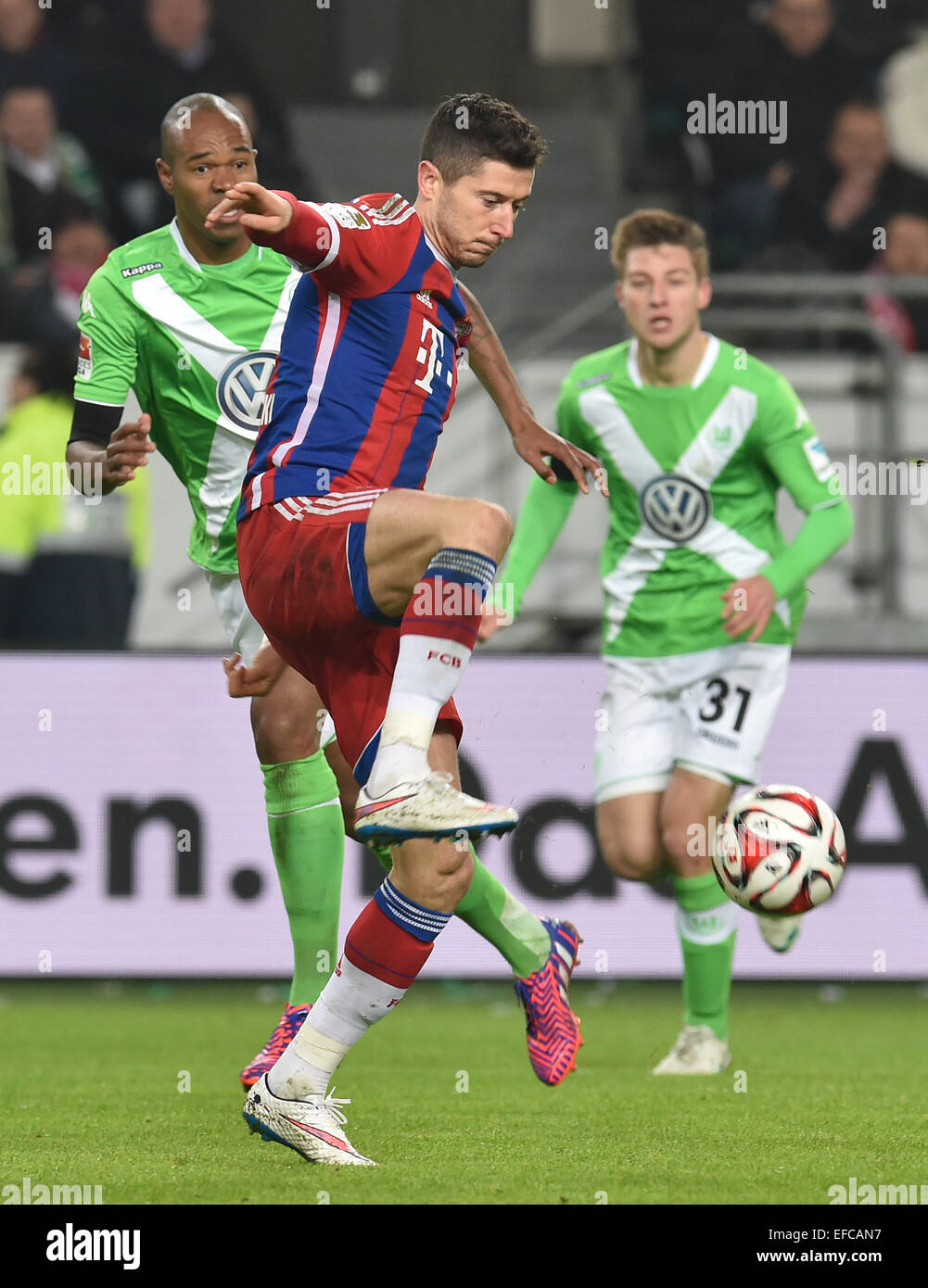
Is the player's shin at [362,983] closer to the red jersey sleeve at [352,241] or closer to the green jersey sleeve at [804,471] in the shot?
the red jersey sleeve at [352,241]

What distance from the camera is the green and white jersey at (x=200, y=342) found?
17.6 feet

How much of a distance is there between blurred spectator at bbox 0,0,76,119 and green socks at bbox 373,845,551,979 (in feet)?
25.5

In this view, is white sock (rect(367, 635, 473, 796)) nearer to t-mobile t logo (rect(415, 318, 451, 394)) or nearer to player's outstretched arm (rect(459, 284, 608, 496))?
t-mobile t logo (rect(415, 318, 451, 394))

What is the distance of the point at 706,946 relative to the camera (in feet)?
20.2

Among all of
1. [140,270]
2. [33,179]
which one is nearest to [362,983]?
[140,270]

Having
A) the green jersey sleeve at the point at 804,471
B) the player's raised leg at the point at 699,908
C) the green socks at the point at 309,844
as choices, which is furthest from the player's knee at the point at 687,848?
the green socks at the point at 309,844

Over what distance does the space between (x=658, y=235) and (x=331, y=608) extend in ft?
9.78

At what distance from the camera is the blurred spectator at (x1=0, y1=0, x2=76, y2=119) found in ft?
38.0

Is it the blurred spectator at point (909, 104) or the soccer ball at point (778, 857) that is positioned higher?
the blurred spectator at point (909, 104)

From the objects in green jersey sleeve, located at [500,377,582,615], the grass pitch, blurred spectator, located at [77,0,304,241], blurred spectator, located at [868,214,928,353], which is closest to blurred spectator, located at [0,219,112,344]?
blurred spectator, located at [77,0,304,241]

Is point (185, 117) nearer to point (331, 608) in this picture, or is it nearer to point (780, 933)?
point (331, 608)

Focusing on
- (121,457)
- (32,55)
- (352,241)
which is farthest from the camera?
(32,55)

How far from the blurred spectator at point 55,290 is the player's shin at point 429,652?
7034mm

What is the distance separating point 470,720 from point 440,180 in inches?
165
